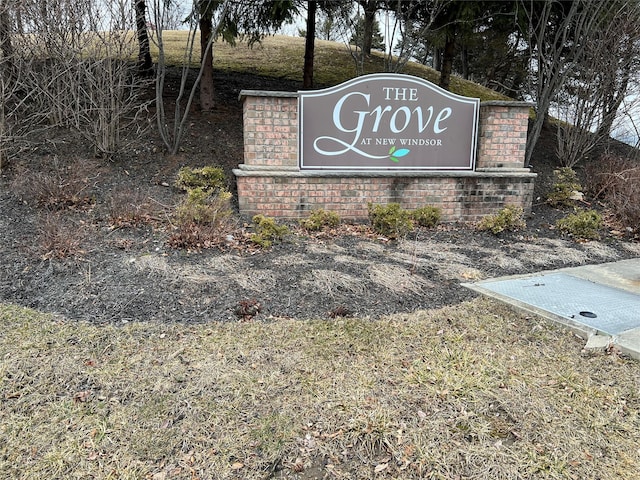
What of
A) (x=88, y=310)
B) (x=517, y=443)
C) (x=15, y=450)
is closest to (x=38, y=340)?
(x=88, y=310)

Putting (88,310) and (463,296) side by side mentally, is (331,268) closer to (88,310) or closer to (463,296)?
(463,296)

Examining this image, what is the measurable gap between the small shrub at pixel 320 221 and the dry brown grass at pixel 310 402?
2349 mm

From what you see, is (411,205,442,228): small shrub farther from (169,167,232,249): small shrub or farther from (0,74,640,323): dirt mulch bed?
(169,167,232,249): small shrub

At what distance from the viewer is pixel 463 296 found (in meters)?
3.83

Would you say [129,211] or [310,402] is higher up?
[129,211]

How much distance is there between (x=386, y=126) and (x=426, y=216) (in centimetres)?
129

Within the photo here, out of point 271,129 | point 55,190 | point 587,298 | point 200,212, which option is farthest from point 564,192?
point 55,190

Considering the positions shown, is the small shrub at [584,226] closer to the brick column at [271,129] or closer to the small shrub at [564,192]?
the small shrub at [564,192]

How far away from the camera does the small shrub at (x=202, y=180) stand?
6.22 meters

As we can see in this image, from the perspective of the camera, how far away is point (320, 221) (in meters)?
5.51

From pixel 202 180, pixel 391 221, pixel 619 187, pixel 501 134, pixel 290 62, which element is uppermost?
pixel 290 62

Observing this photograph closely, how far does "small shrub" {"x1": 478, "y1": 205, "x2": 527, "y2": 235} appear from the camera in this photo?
575 cm

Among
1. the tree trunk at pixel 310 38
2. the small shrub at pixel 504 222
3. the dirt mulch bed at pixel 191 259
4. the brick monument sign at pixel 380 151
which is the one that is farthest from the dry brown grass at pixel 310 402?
the tree trunk at pixel 310 38

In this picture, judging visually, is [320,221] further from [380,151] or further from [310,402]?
[310,402]
